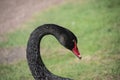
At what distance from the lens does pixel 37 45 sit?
21.3ft

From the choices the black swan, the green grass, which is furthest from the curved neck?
the green grass

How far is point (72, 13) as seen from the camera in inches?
528

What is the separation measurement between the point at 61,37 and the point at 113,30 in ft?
15.6

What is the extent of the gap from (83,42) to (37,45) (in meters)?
3.94

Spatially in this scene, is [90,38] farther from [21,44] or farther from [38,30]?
[38,30]

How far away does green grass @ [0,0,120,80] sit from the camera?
8102 mm

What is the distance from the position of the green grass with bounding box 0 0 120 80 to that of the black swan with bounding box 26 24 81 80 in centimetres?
140

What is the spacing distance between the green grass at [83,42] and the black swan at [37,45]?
140 cm

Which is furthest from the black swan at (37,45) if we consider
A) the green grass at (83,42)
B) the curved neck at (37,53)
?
the green grass at (83,42)

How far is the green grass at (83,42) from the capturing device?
810 centimetres

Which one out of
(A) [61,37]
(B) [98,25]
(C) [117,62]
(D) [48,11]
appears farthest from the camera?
(D) [48,11]

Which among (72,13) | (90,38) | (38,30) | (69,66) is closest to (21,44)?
(90,38)

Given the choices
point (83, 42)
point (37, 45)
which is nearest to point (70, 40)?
point (37, 45)

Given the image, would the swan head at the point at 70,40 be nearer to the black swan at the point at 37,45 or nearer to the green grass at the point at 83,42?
the black swan at the point at 37,45
